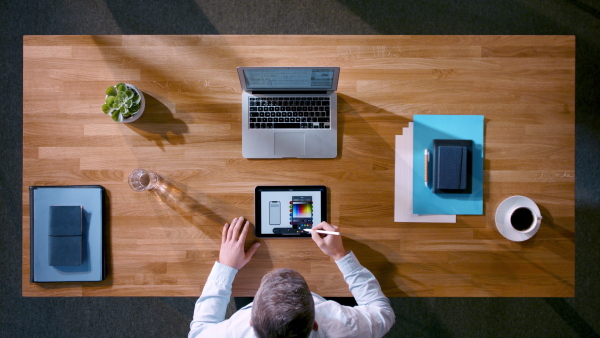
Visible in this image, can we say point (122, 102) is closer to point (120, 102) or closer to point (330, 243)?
point (120, 102)

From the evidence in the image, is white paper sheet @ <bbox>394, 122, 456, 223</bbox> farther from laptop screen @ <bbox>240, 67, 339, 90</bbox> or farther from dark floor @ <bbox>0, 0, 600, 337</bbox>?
dark floor @ <bbox>0, 0, 600, 337</bbox>

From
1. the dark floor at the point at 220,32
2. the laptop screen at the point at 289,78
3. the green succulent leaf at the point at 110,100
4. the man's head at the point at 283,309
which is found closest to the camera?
the man's head at the point at 283,309

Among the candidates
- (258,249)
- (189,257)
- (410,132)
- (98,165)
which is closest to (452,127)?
(410,132)

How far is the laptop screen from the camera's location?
40.0 inches

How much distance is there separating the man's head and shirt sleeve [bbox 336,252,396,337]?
28cm

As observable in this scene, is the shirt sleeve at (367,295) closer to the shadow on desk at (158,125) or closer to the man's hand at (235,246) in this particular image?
the man's hand at (235,246)

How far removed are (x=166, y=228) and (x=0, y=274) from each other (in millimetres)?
1492

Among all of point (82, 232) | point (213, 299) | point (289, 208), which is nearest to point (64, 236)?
point (82, 232)

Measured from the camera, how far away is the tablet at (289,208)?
47.3 inches

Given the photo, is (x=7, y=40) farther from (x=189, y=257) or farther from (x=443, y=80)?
(x=443, y=80)

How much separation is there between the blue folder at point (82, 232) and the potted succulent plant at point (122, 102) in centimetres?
28

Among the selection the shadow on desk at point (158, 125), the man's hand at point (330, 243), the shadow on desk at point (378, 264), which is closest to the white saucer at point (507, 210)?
the shadow on desk at point (378, 264)

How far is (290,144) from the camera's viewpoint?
1.20m

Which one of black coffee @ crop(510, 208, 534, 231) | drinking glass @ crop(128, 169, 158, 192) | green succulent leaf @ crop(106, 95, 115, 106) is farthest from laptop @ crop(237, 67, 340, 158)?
black coffee @ crop(510, 208, 534, 231)
